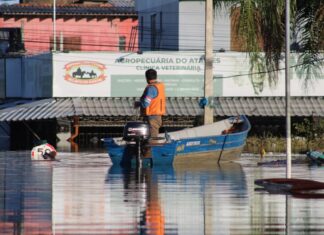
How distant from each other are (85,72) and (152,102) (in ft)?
81.4

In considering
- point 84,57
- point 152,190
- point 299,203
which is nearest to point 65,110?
point 84,57

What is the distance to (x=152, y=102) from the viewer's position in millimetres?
28031

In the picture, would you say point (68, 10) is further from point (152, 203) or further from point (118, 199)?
point (152, 203)

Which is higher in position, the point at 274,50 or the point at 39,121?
the point at 274,50

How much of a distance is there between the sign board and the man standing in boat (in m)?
24.3

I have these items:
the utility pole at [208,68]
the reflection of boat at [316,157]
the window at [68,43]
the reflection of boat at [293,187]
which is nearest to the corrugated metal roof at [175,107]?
the utility pole at [208,68]

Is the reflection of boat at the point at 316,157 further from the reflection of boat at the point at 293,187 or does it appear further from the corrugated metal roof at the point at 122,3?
the corrugated metal roof at the point at 122,3

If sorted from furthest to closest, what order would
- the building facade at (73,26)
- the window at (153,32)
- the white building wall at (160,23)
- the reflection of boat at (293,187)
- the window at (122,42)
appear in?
1. the window at (122,42)
2. the building facade at (73,26)
3. the window at (153,32)
4. the white building wall at (160,23)
5. the reflection of boat at (293,187)

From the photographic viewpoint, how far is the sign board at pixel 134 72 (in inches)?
2074

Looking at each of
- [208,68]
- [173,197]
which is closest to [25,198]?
[173,197]

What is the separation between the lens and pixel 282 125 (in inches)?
2083

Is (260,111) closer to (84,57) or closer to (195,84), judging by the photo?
(195,84)

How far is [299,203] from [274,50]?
52.8 ft

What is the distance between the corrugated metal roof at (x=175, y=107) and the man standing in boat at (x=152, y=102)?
2245cm
